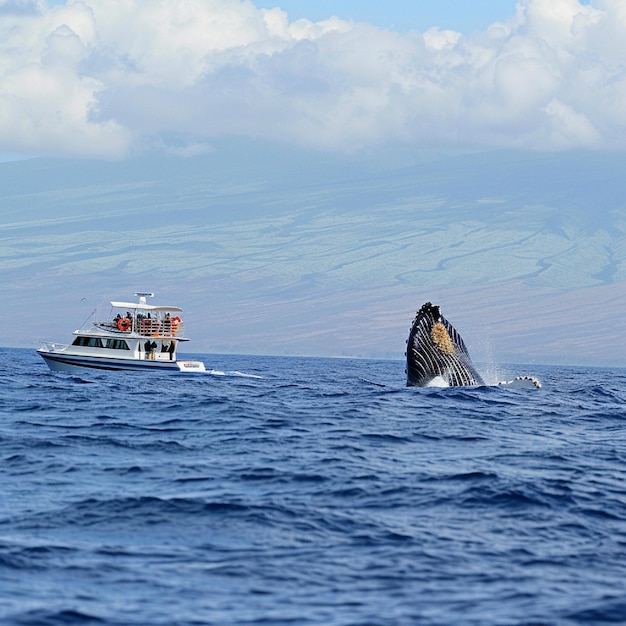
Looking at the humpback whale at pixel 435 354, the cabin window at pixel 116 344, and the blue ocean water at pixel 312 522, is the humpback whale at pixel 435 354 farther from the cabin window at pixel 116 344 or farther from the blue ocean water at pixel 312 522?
the cabin window at pixel 116 344

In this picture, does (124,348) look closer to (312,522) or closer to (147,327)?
(147,327)

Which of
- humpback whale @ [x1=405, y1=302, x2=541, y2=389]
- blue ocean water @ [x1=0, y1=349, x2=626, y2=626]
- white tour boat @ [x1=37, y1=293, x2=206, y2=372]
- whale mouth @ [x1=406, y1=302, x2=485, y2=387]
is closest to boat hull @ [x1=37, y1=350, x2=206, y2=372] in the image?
white tour boat @ [x1=37, y1=293, x2=206, y2=372]

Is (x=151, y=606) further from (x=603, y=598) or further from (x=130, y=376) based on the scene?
(x=130, y=376)

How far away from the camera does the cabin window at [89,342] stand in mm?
68750

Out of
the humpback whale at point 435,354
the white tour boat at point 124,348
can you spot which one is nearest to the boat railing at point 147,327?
the white tour boat at point 124,348

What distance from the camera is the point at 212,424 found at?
31.4m

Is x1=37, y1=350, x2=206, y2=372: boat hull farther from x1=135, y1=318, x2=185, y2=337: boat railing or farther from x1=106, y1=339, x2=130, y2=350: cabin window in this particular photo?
x1=135, y1=318, x2=185, y2=337: boat railing

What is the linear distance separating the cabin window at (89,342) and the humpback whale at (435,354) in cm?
2990

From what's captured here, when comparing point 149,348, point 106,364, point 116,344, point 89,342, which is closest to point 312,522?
point 106,364

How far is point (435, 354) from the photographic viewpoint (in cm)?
4072

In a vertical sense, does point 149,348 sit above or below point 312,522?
above

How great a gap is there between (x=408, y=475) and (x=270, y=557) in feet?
22.4

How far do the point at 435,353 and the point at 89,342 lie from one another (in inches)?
1333

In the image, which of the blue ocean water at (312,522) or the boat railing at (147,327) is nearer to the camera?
the blue ocean water at (312,522)
